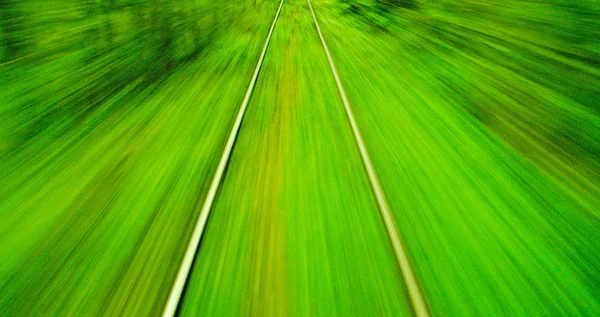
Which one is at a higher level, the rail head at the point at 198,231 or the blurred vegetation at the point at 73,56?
the blurred vegetation at the point at 73,56

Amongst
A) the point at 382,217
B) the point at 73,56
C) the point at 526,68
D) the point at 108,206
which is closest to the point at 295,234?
the point at 382,217

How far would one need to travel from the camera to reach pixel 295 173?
2930 mm

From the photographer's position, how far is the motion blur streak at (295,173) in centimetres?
196

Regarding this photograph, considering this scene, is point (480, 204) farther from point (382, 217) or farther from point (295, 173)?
point (295, 173)

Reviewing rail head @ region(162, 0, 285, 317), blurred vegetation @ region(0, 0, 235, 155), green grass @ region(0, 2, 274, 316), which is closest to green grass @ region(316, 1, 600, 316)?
rail head @ region(162, 0, 285, 317)

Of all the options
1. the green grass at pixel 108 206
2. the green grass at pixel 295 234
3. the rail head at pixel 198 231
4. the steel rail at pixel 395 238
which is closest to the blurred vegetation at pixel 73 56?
the green grass at pixel 108 206

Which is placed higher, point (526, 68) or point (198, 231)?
point (526, 68)

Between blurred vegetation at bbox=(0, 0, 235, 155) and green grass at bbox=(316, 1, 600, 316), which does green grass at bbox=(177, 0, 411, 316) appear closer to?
green grass at bbox=(316, 1, 600, 316)

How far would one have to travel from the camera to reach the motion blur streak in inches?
77.2

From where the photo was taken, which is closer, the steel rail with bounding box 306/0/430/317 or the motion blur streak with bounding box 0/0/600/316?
the steel rail with bounding box 306/0/430/317

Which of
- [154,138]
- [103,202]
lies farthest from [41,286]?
[154,138]

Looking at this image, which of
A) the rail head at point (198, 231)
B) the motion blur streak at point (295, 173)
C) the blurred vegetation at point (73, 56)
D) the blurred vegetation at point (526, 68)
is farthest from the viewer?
the blurred vegetation at point (73, 56)

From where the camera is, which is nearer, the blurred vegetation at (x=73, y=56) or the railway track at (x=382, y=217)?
the railway track at (x=382, y=217)

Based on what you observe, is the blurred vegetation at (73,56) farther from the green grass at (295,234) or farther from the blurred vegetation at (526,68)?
the blurred vegetation at (526,68)
